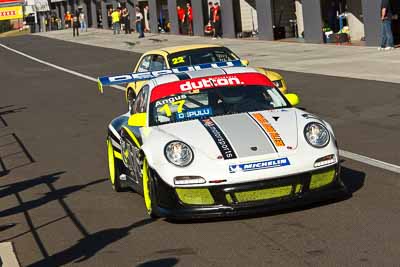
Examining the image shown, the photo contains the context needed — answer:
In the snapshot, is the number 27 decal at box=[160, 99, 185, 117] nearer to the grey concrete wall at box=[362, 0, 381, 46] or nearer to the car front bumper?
the car front bumper

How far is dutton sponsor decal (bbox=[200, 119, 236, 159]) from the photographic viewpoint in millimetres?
7590

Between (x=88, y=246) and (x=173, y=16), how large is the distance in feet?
155

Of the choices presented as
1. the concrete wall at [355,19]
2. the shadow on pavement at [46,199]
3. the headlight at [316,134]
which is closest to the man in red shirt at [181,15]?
the concrete wall at [355,19]

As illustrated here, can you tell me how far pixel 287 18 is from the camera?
40406 millimetres

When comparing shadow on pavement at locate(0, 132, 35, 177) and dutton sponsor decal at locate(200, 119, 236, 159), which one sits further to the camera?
shadow on pavement at locate(0, 132, 35, 177)

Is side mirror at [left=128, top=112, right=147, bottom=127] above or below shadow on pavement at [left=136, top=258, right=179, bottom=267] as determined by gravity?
above

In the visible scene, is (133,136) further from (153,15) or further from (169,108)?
(153,15)

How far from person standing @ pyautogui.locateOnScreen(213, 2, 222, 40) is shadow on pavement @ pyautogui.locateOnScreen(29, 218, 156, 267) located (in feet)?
122

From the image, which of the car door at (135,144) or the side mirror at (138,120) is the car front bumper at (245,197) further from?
the side mirror at (138,120)

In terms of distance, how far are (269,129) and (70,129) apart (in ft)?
28.4

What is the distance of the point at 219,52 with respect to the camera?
16.0m

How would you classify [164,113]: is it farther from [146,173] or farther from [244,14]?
[244,14]

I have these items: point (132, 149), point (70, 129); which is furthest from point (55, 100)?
point (132, 149)

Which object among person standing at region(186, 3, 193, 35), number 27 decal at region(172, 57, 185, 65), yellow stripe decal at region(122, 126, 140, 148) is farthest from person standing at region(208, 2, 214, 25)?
yellow stripe decal at region(122, 126, 140, 148)
